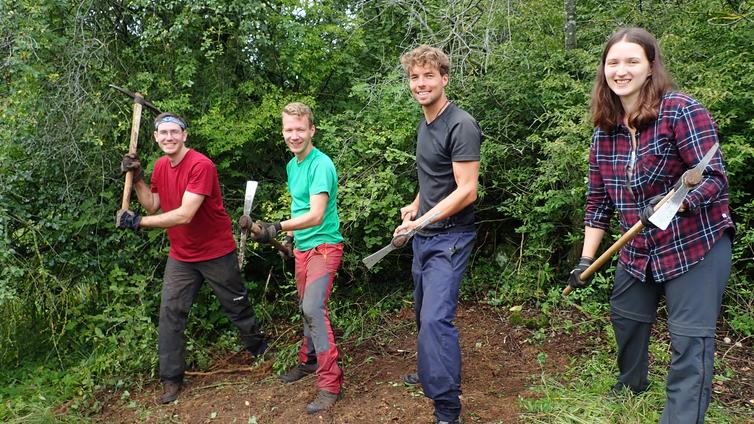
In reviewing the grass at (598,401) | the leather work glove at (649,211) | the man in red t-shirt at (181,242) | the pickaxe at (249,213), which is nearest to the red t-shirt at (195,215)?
the man in red t-shirt at (181,242)

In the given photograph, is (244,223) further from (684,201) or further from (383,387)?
(684,201)

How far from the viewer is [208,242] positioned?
13.3 ft

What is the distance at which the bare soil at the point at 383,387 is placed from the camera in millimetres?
3492

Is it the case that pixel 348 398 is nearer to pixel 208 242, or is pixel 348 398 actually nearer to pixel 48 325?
pixel 208 242

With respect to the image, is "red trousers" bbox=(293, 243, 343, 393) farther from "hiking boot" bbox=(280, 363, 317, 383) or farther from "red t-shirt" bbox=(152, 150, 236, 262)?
"red t-shirt" bbox=(152, 150, 236, 262)

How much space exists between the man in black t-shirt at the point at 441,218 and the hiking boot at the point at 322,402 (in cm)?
76

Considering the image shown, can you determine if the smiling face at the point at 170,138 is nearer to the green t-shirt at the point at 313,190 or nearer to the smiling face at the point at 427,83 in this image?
the green t-shirt at the point at 313,190

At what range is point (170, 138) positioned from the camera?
3861 mm

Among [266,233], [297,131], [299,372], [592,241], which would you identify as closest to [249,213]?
[266,233]

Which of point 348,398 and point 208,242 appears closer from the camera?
point 348,398

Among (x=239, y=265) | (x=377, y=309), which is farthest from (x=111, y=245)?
(x=377, y=309)

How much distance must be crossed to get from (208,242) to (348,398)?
1.47 meters

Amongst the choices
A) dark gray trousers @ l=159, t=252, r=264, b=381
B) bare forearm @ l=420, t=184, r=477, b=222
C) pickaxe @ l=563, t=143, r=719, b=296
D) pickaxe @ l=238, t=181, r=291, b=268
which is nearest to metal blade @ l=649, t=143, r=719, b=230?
pickaxe @ l=563, t=143, r=719, b=296

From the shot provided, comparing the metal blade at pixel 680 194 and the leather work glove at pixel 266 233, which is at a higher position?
the metal blade at pixel 680 194
